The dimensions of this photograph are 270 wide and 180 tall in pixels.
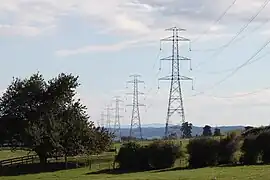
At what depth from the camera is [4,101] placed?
9662 cm

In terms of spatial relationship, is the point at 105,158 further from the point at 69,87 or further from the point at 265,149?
the point at 265,149

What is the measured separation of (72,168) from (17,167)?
674cm

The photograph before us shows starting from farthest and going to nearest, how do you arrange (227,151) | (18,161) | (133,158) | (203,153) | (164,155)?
(18,161)
(133,158)
(164,155)
(203,153)
(227,151)

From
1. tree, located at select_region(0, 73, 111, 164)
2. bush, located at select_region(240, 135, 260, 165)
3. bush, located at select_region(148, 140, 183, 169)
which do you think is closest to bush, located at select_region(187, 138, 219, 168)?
bush, located at select_region(148, 140, 183, 169)

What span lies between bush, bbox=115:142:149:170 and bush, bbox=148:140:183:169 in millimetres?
866

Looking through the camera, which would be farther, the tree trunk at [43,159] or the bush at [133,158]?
the tree trunk at [43,159]

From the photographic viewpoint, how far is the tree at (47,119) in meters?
89.9

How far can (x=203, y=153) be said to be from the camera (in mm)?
77312

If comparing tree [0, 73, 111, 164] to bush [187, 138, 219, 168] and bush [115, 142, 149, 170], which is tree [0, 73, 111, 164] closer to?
bush [115, 142, 149, 170]

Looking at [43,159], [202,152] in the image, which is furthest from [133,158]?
[43,159]

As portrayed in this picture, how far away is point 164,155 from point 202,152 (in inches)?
169

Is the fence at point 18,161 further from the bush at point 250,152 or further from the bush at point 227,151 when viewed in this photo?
the bush at point 250,152

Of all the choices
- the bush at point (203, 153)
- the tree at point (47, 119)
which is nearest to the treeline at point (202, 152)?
the bush at point (203, 153)

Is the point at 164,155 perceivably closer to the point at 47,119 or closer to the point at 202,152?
the point at 202,152
